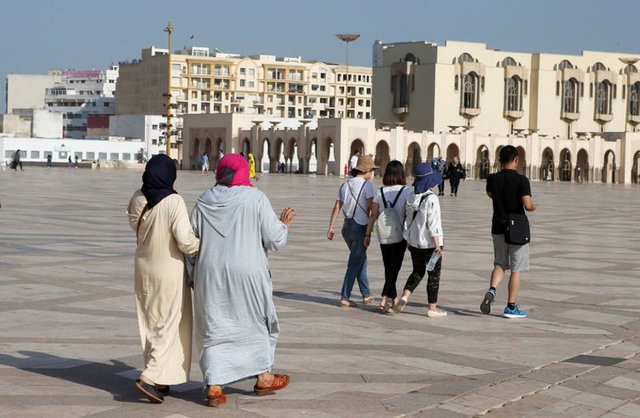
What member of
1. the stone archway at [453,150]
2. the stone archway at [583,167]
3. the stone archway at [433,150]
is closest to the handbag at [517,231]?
the stone archway at [433,150]

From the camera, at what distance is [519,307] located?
1010 centimetres

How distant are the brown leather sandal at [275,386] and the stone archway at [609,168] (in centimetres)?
7778

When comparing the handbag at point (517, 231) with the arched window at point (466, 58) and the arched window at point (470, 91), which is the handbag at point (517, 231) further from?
the arched window at point (466, 58)

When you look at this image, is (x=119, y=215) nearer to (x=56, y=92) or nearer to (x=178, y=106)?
(x=178, y=106)

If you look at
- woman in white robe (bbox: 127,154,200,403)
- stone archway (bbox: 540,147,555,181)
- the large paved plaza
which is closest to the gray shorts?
the large paved plaza

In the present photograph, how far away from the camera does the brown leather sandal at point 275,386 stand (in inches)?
246

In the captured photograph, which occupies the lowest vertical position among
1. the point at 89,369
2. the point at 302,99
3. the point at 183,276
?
the point at 89,369

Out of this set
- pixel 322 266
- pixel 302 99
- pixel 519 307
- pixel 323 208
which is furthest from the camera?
pixel 302 99

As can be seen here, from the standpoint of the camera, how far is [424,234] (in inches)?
371

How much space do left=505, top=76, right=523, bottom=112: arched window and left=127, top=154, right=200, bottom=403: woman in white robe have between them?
85128 millimetres

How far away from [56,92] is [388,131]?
97921 mm

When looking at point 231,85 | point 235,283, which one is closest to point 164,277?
point 235,283

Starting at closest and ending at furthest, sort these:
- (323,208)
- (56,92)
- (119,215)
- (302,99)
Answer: (119,215)
(323,208)
(302,99)
(56,92)

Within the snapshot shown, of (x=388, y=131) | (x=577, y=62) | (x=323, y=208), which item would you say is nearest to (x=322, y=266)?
(x=323, y=208)
